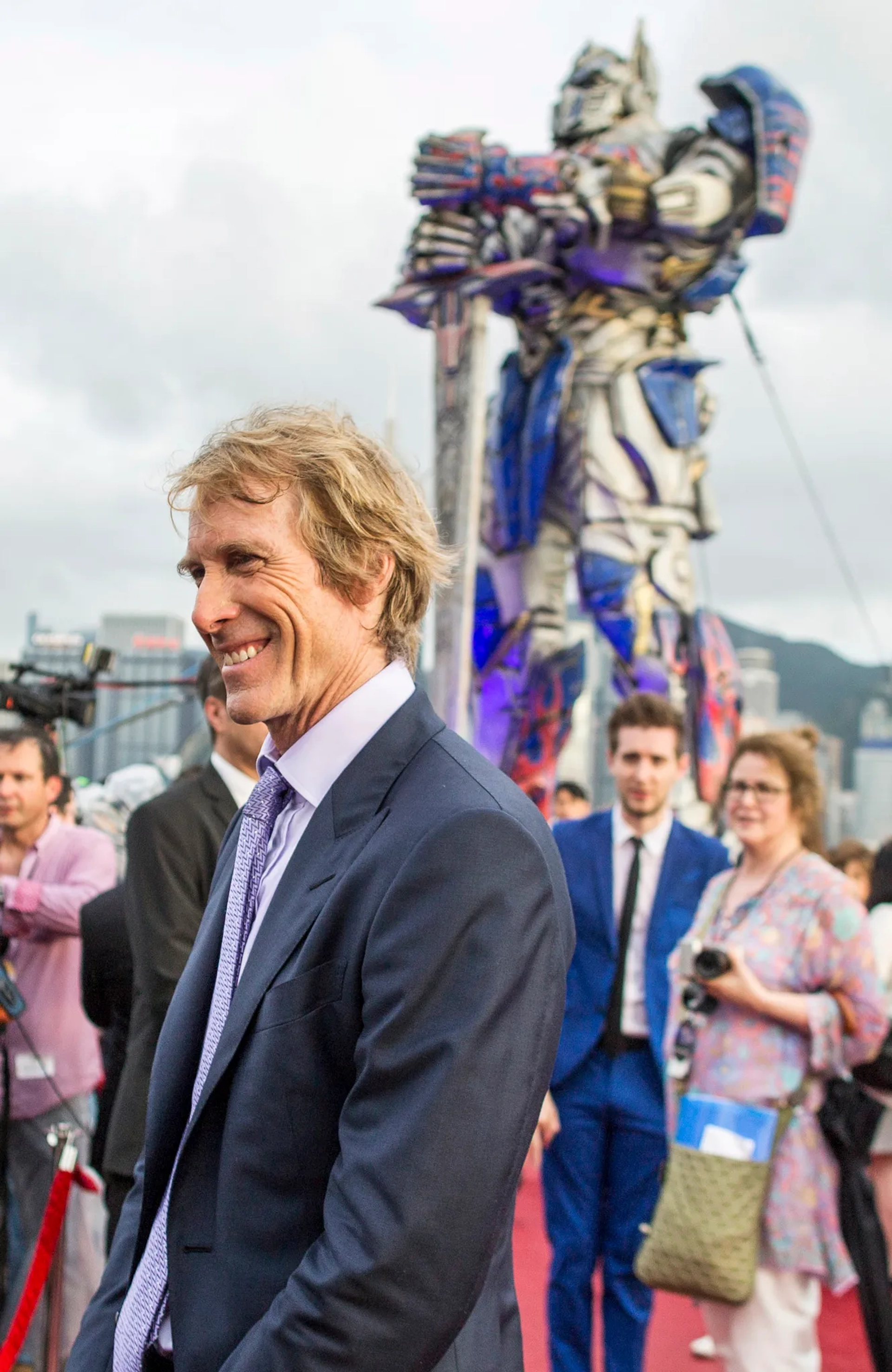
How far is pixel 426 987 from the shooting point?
3.71 feet

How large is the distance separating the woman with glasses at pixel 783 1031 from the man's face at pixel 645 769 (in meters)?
0.22

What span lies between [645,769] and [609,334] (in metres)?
5.17

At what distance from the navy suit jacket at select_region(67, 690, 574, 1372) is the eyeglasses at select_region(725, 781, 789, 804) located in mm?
1910

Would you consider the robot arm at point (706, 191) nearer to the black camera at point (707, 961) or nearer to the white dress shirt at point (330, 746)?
the black camera at point (707, 961)

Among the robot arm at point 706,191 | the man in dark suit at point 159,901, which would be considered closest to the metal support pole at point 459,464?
the robot arm at point 706,191

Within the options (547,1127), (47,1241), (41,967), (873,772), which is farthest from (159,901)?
(873,772)

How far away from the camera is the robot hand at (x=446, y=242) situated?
7.39m

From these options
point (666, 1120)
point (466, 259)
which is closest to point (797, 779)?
point (666, 1120)

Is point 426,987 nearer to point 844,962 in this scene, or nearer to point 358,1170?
point 358,1170

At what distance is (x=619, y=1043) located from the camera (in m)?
3.16

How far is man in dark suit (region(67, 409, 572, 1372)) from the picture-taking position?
3.67ft

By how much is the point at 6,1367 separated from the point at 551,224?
6.56 meters

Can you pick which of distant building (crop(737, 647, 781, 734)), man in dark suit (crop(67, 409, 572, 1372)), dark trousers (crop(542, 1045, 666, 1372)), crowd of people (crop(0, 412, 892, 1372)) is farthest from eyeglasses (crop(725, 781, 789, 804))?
distant building (crop(737, 647, 781, 734))

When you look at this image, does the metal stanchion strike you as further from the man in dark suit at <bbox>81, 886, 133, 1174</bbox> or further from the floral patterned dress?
the floral patterned dress
